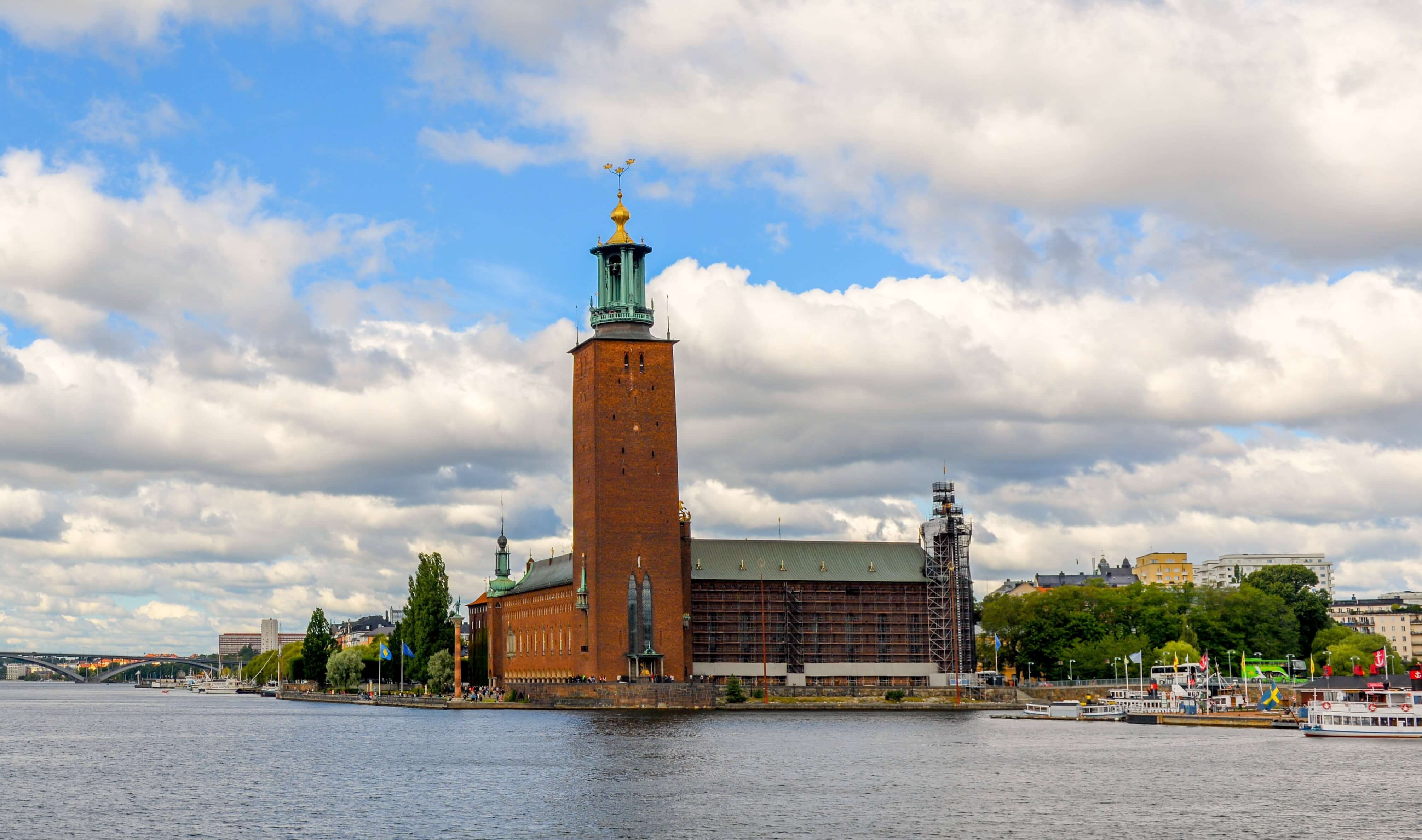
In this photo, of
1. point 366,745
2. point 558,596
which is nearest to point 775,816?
point 366,745

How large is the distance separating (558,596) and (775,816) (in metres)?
82.8

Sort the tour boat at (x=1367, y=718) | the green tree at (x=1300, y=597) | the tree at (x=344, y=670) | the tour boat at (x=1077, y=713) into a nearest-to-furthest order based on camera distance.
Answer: the tour boat at (x=1367, y=718) < the tour boat at (x=1077, y=713) < the green tree at (x=1300, y=597) < the tree at (x=344, y=670)

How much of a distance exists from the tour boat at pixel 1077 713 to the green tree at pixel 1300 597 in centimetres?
4103

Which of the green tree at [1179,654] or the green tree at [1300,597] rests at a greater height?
the green tree at [1300,597]

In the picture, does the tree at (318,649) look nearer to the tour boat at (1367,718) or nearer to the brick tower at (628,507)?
the brick tower at (628,507)

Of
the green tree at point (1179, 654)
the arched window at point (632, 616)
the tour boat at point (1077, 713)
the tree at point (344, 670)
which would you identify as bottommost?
the tour boat at point (1077, 713)

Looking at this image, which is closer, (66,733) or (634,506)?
(66,733)

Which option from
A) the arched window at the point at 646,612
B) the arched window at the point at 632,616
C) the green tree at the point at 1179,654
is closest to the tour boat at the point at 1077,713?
the green tree at the point at 1179,654

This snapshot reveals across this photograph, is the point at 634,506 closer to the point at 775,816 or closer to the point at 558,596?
the point at 558,596

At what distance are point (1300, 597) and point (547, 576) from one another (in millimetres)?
78043

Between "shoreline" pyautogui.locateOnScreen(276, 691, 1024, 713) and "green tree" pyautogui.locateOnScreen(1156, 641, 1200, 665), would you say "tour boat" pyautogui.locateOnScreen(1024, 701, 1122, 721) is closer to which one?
"shoreline" pyautogui.locateOnScreen(276, 691, 1024, 713)

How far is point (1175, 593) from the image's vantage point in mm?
147000

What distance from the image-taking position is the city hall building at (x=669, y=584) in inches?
4747

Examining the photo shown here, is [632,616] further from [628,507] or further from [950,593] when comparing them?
[950,593]
